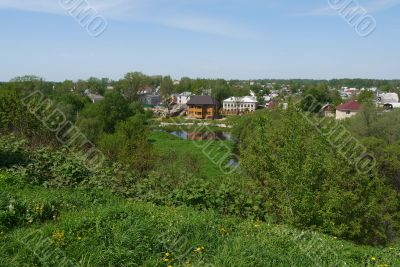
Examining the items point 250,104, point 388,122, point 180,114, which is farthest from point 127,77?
point 388,122

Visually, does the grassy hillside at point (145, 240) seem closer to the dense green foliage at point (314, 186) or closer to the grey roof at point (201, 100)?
the dense green foliage at point (314, 186)

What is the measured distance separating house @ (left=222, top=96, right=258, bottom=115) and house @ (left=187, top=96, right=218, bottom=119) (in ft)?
21.2

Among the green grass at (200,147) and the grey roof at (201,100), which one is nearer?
the green grass at (200,147)

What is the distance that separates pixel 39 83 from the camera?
5078cm

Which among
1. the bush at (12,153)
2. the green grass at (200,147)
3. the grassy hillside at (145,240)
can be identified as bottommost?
the green grass at (200,147)

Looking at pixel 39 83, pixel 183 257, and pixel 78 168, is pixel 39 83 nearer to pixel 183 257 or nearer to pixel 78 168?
pixel 78 168

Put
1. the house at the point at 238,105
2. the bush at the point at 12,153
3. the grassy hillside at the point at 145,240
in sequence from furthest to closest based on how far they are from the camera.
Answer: the house at the point at 238,105 → the bush at the point at 12,153 → the grassy hillside at the point at 145,240

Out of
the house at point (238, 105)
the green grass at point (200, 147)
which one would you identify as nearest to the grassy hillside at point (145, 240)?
the green grass at point (200, 147)

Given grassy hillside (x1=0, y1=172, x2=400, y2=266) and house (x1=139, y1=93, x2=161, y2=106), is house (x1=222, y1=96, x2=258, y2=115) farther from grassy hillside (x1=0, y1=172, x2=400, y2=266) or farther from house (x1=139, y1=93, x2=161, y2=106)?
grassy hillside (x1=0, y1=172, x2=400, y2=266)

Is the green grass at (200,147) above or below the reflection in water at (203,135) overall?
above

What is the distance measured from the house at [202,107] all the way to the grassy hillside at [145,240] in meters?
66.8

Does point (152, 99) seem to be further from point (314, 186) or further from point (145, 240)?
point (145, 240)

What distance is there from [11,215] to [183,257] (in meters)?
2.20

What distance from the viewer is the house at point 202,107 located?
72062mm
